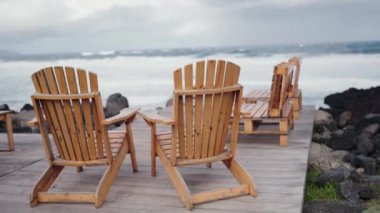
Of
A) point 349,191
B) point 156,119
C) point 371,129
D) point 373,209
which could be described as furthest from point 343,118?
point 156,119

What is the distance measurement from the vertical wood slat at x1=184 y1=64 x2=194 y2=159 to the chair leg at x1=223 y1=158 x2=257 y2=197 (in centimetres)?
40

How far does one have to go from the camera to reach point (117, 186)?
3.47m

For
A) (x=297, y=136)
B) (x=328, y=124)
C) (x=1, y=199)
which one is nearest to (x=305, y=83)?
(x=328, y=124)

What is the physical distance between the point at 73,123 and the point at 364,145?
153 inches

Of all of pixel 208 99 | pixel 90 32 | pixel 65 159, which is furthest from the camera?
pixel 90 32

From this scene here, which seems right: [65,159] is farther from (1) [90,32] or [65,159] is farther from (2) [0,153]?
(1) [90,32]

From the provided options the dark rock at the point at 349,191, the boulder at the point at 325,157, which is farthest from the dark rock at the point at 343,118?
the dark rock at the point at 349,191

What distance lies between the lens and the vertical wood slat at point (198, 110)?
2938 mm

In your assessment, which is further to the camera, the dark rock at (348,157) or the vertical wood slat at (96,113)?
the dark rock at (348,157)

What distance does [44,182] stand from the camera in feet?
10.6

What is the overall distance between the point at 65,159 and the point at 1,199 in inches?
23.9

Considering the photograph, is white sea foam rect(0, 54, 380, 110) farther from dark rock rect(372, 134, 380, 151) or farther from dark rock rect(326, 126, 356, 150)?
dark rock rect(326, 126, 356, 150)

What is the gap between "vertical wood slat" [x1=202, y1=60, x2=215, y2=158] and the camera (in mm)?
2951

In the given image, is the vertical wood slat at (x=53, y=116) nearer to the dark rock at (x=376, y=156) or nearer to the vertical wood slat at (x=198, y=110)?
the vertical wood slat at (x=198, y=110)
